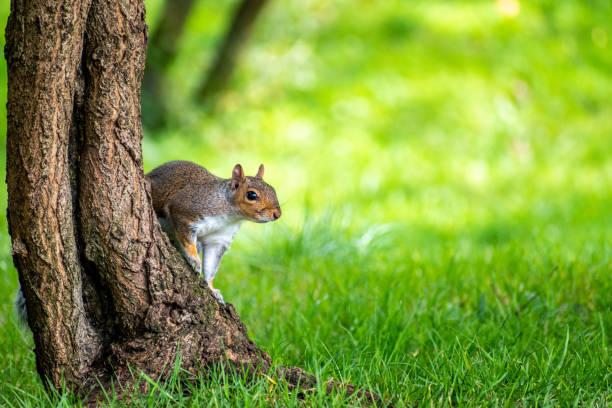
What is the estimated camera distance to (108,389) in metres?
2.15

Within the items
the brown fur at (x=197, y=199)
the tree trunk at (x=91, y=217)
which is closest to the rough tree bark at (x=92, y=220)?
the tree trunk at (x=91, y=217)

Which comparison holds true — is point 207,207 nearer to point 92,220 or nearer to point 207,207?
point 207,207

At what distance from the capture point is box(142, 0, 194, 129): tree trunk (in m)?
7.05

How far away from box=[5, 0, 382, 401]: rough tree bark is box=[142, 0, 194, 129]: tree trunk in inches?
195

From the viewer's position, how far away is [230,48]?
24.3ft

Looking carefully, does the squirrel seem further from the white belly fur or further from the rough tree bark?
the rough tree bark

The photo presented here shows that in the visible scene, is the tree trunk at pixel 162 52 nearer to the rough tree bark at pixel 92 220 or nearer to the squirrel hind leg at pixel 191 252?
the squirrel hind leg at pixel 191 252

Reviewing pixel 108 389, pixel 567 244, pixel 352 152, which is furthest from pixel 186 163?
pixel 352 152

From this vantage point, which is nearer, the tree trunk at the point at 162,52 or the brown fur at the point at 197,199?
the brown fur at the point at 197,199

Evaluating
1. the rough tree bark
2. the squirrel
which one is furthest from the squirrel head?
the rough tree bark

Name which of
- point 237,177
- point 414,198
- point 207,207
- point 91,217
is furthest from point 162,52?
point 91,217

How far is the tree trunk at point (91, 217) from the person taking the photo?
6.27 ft

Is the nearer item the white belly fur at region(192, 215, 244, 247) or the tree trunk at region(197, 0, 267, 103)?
the white belly fur at region(192, 215, 244, 247)

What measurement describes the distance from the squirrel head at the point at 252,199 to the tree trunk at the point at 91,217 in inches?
16.9
